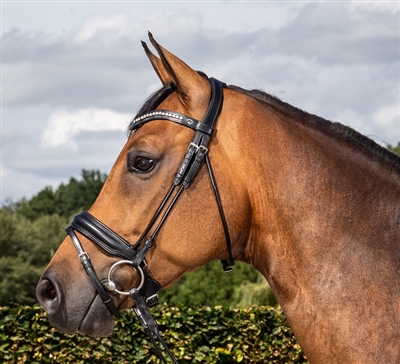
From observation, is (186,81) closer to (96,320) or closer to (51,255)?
(96,320)

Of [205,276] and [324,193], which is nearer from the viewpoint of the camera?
[324,193]

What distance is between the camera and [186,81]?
3.58 m

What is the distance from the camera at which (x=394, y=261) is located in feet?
11.1

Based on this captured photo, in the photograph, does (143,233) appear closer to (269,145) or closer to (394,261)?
(269,145)

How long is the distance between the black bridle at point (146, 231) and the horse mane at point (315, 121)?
0.16 m

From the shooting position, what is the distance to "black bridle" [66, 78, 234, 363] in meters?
3.46

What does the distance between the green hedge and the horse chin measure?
534 centimetres

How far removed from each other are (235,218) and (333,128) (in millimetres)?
676

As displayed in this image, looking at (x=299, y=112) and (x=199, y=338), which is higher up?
(x=299, y=112)

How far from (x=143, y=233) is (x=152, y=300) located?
0.35 m

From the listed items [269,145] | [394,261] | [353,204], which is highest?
[269,145]

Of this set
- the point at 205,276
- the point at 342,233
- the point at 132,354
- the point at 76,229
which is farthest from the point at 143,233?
the point at 205,276

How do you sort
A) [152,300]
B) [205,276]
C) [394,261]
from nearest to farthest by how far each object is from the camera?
[394,261] < [152,300] < [205,276]

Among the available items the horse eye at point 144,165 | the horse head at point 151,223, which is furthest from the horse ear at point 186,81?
the horse eye at point 144,165
